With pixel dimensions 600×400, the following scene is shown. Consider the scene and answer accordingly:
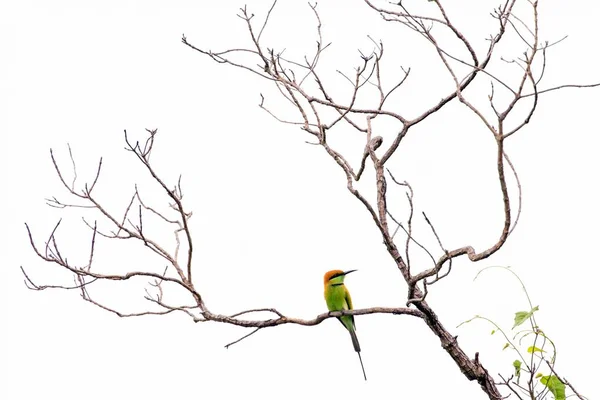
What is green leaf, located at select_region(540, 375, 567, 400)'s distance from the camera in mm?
2943

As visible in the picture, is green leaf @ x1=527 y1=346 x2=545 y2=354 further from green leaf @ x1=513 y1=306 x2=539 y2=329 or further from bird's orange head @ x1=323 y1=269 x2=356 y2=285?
bird's orange head @ x1=323 y1=269 x2=356 y2=285

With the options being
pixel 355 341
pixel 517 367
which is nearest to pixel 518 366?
pixel 517 367

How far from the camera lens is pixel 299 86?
3.80 meters

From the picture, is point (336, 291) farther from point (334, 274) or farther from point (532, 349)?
point (532, 349)

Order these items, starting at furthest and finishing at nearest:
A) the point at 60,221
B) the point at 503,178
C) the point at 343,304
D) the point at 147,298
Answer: the point at 343,304, the point at 147,298, the point at 60,221, the point at 503,178

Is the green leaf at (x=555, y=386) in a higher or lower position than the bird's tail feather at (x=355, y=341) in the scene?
lower

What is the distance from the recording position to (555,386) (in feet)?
9.67

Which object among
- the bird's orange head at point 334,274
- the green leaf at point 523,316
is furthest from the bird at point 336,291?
the green leaf at point 523,316

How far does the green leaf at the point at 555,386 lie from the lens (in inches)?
116

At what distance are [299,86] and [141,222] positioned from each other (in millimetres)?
912

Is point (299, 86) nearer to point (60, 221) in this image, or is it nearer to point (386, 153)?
point (386, 153)

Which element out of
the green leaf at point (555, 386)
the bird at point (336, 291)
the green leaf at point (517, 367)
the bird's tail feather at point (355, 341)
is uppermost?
the bird at point (336, 291)

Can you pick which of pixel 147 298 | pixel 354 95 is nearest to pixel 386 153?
pixel 354 95

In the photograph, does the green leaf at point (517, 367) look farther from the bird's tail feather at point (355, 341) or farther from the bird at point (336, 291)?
the bird at point (336, 291)
